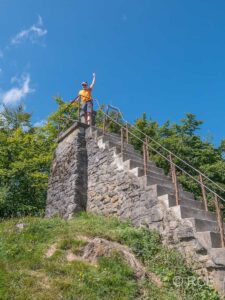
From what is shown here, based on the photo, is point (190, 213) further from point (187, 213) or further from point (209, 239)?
point (209, 239)

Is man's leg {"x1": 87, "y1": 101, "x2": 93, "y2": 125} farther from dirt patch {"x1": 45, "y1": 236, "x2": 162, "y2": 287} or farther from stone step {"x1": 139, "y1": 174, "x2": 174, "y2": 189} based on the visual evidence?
dirt patch {"x1": 45, "y1": 236, "x2": 162, "y2": 287}

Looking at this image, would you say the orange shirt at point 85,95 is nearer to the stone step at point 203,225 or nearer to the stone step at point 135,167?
the stone step at point 135,167

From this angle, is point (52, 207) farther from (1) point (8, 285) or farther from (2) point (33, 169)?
(2) point (33, 169)

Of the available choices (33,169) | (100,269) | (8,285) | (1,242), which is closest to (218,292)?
(100,269)

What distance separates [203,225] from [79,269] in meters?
2.65

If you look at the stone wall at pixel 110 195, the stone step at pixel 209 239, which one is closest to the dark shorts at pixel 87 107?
the stone wall at pixel 110 195

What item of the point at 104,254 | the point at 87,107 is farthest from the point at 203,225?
the point at 87,107

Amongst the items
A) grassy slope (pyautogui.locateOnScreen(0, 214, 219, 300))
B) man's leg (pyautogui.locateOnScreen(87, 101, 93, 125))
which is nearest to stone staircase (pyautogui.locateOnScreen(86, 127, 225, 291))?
grassy slope (pyautogui.locateOnScreen(0, 214, 219, 300))

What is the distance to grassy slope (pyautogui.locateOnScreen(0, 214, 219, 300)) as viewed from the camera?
5410mm

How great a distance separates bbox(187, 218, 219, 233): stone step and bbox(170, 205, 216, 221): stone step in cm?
28

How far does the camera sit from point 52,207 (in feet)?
36.9

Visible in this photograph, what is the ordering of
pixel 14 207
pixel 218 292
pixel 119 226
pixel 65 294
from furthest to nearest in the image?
pixel 14 207, pixel 119 226, pixel 218 292, pixel 65 294

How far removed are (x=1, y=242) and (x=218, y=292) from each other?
4.30 meters

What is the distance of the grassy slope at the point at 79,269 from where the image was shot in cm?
541
